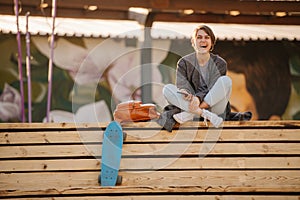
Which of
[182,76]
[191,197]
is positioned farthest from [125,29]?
[191,197]

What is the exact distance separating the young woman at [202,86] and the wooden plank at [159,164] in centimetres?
32

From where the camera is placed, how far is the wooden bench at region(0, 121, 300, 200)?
527 cm

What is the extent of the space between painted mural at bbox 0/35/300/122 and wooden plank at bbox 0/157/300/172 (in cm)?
507

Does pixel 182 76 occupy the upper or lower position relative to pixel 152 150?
upper

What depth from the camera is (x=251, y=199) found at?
16.1 feet

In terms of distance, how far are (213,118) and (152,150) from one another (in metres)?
0.55

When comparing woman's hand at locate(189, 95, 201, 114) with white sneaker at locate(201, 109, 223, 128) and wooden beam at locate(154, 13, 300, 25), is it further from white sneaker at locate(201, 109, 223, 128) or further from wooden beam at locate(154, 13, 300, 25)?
wooden beam at locate(154, 13, 300, 25)

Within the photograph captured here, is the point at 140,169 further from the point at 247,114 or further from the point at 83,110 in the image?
the point at 83,110

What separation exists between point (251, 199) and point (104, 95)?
20.1 feet

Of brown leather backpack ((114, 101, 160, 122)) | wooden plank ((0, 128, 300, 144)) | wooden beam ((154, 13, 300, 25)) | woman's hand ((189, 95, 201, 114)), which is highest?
wooden beam ((154, 13, 300, 25))

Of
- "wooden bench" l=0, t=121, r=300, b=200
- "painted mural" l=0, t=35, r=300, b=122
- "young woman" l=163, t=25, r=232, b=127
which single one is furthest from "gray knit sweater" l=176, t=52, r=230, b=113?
"painted mural" l=0, t=35, r=300, b=122

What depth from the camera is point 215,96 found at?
563cm

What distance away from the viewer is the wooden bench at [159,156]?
527 centimetres

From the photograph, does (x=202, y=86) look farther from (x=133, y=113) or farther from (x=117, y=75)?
(x=117, y=75)
